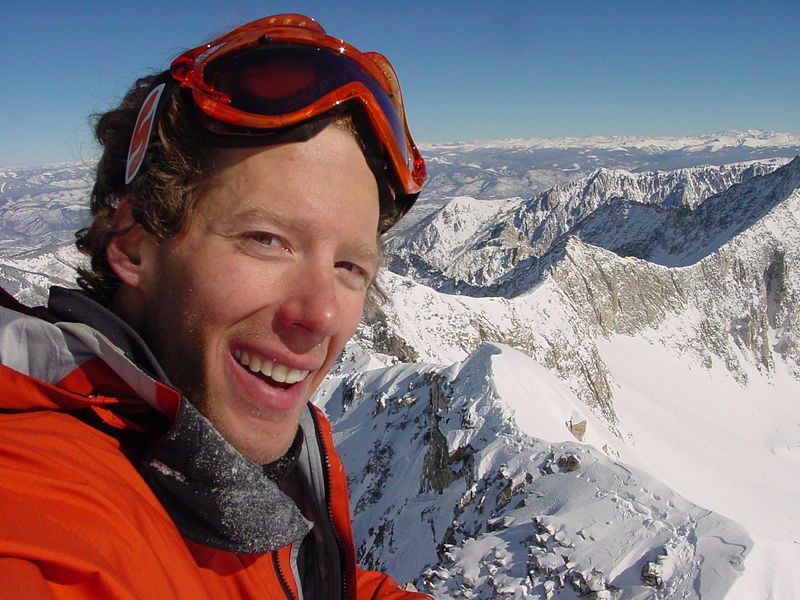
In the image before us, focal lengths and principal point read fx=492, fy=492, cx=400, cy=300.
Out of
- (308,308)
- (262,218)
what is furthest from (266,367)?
(262,218)

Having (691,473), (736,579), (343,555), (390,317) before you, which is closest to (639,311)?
(691,473)

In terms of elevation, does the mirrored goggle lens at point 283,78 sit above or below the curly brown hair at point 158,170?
above

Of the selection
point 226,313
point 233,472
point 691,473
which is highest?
point 226,313

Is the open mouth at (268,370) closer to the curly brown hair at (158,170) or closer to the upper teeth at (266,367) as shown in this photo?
the upper teeth at (266,367)

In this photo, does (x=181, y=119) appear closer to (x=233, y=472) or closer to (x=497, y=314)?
(x=233, y=472)

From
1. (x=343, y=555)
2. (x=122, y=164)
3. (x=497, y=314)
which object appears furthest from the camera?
(x=497, y=314)

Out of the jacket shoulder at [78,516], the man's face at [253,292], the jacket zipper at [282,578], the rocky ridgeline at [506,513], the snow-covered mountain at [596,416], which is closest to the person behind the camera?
the jacket shoulder at [78,516]

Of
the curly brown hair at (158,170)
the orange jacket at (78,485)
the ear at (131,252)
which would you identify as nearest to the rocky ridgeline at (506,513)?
the orange jacket at (78,485)
